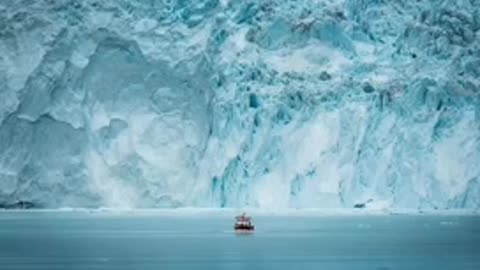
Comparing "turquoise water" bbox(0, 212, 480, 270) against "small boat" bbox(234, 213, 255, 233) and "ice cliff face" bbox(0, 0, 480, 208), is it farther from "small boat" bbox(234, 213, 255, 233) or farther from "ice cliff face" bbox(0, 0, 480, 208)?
"ice cliff face" bbox(0, 0, 480, 208)

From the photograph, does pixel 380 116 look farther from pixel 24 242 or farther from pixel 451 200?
pixel 24 242

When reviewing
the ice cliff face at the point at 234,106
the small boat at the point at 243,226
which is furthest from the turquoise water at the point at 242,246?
the ice cliff face at the point at 234,106

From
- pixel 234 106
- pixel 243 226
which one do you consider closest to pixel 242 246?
pixel 243 226

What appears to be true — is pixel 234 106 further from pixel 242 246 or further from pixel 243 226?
pixel 242 246

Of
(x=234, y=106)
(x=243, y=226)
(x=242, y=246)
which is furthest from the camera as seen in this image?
(x=234, y=106)

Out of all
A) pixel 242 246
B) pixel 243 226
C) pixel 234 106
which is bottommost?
pixel 243 226

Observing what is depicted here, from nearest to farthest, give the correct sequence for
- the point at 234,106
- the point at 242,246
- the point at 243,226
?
the point at 242,246, the point at 243,226, the point at 234,106

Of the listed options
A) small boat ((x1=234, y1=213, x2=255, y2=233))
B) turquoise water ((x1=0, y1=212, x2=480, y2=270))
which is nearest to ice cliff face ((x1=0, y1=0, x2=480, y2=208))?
turquoise water ((x1=0, y1=212, x2=480, y2=270))

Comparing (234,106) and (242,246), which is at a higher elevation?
(242,246)

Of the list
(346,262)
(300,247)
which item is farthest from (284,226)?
(346,262)
